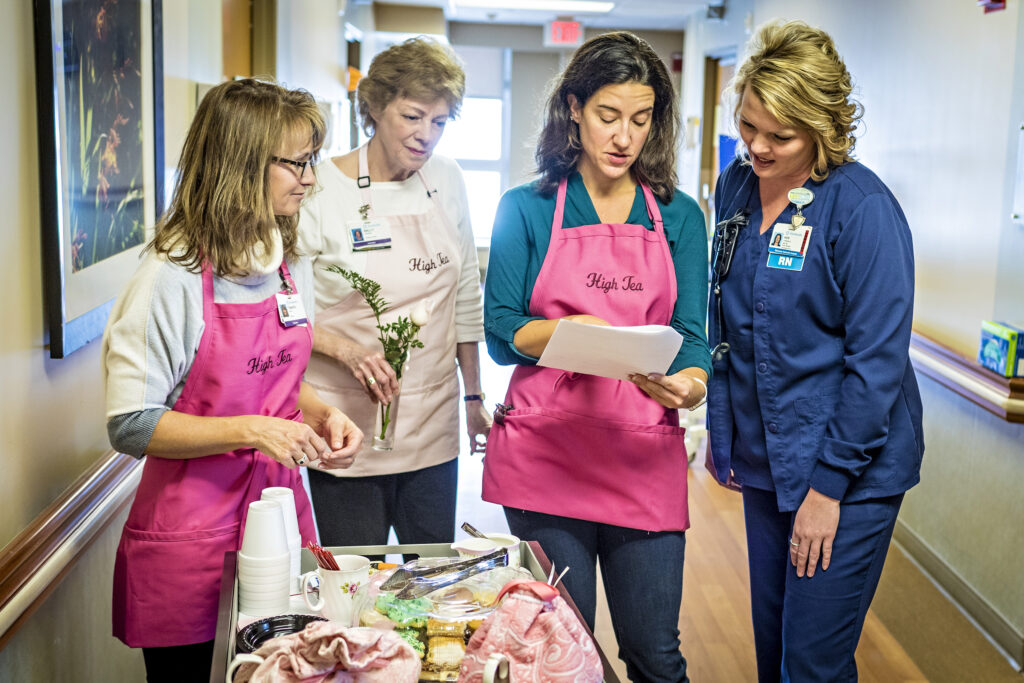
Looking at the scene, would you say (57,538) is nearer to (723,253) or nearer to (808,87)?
(723,253)

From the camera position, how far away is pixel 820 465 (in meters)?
1.86

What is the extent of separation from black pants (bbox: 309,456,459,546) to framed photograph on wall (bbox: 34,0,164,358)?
620mm

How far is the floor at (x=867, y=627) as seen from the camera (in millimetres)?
3051

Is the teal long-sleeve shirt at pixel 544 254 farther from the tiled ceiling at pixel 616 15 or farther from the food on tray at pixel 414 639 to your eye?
the tiled ceiling at pixel 616 15

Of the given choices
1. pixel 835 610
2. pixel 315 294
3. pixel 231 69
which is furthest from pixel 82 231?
pixel 231 69

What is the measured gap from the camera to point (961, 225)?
12.2 ft

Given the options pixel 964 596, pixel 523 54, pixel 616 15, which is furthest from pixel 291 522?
pixel 523 54

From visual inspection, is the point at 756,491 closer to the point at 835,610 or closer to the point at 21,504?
the point at 835,610

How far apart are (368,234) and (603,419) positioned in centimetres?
71

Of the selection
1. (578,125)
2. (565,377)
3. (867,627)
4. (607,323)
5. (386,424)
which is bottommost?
(867,627)

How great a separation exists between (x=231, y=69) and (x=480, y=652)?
11.4 ft

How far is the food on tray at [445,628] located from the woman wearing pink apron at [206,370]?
1.23ft

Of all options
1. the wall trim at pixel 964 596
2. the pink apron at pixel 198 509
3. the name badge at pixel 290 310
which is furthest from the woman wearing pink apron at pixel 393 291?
the wall trim at pixel 964 596

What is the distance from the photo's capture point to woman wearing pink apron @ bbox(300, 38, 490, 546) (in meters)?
2.19
